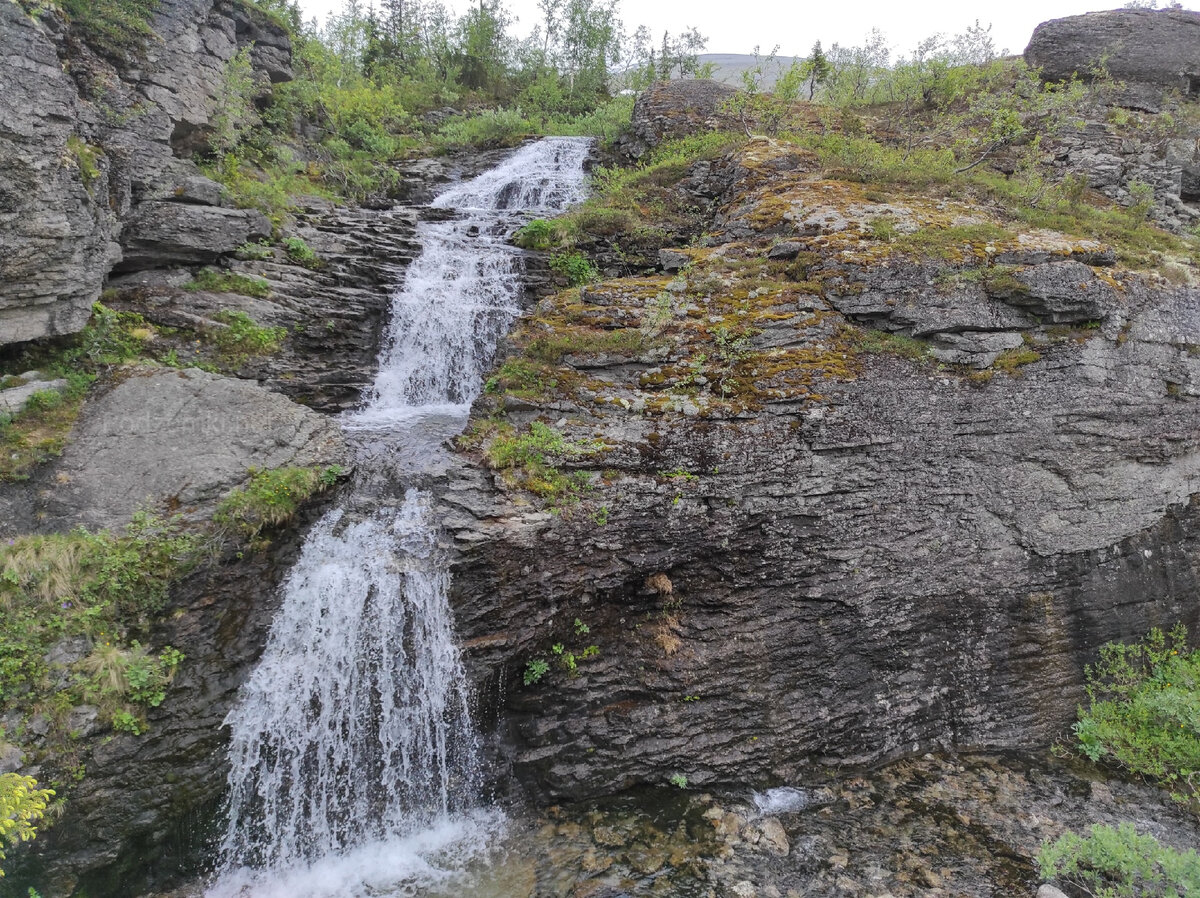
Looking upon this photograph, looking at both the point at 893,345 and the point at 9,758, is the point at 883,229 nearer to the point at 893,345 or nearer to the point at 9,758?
the point at 893,345

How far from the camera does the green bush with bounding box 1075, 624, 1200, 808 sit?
667 cm

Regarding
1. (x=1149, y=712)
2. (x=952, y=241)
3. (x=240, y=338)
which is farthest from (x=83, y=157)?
(x=1149, y=712)

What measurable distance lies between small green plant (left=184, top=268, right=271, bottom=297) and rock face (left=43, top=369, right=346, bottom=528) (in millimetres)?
2485

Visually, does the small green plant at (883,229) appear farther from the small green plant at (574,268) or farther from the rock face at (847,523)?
the small green plant at (574,268)

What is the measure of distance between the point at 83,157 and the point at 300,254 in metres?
3.84

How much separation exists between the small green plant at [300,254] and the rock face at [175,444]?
3.97m

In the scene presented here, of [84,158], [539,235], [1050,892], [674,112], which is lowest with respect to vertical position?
[1050,892]

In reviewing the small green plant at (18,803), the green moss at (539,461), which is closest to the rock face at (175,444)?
the green moss at (539,461)

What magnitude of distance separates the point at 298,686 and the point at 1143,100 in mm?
21860

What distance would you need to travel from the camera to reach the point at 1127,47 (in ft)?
48.4

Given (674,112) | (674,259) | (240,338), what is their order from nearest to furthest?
(240,338) → (674,259) → (674,112)

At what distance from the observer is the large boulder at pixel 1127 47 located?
14.7m

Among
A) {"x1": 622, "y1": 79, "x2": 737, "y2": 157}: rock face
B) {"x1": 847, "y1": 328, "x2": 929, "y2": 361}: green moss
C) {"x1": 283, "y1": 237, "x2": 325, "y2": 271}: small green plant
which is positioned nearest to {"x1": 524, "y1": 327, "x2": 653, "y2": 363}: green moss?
{"x1": 847, "y1": 328, "x2": 929, "y2": 361}: green moss

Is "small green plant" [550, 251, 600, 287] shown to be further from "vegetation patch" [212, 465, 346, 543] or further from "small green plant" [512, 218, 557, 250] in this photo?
"vegetation patch" [212, 465, 346, 543]
